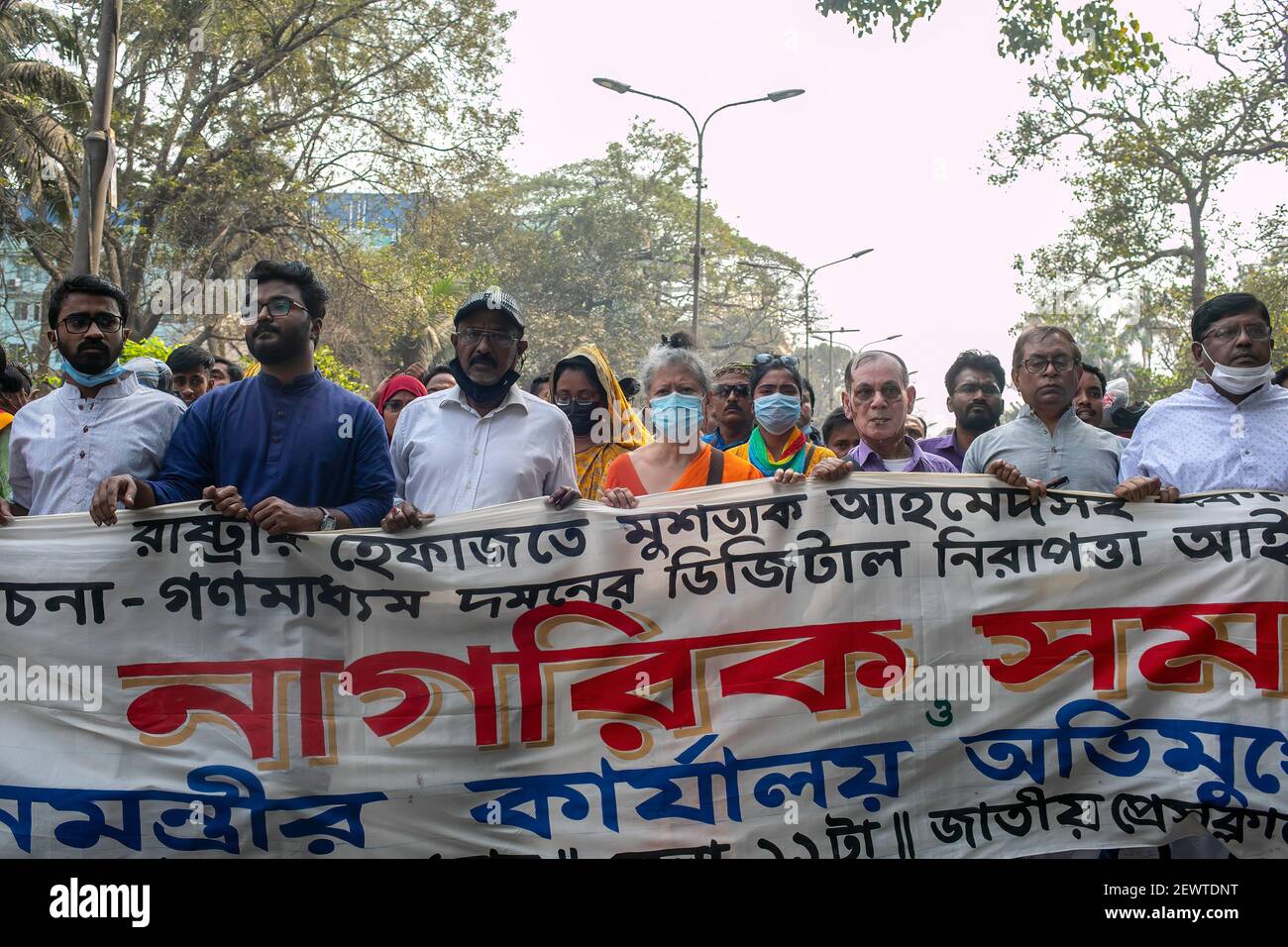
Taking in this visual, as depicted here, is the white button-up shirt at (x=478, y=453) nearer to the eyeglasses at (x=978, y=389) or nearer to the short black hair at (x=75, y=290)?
the short black hair at (x=75, y=290)

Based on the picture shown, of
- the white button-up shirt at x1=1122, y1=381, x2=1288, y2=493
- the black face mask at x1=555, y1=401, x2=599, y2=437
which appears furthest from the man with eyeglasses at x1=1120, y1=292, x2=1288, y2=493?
the black face mask at x1=555, y1=401, x2=599, y2=437

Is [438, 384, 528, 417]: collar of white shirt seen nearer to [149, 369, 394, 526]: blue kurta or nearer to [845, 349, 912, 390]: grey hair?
Answer: [149, 369, 394, 526]: blue kurta

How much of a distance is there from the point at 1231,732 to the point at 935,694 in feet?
2.94

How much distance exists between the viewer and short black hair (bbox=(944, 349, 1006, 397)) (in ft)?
18.7

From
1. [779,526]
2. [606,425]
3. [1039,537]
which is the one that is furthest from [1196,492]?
[606,425]

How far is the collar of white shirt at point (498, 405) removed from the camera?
14.2 feet

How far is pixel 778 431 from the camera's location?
4.89 m

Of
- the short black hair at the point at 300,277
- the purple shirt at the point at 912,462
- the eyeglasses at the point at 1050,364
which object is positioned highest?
the short black hair at the point at 300,277

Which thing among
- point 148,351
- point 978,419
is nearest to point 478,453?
point 978,419

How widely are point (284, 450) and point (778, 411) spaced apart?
1.94m

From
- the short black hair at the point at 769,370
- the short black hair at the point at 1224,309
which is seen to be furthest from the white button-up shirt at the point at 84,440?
the short black hair at the point at 1224,309

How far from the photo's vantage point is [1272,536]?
3.82 metres

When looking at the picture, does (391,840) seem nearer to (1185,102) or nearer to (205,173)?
(205,173)

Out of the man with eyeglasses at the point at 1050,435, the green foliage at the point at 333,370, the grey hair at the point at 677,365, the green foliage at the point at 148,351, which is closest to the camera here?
the man with eyeglasses at the point at 1050,435
